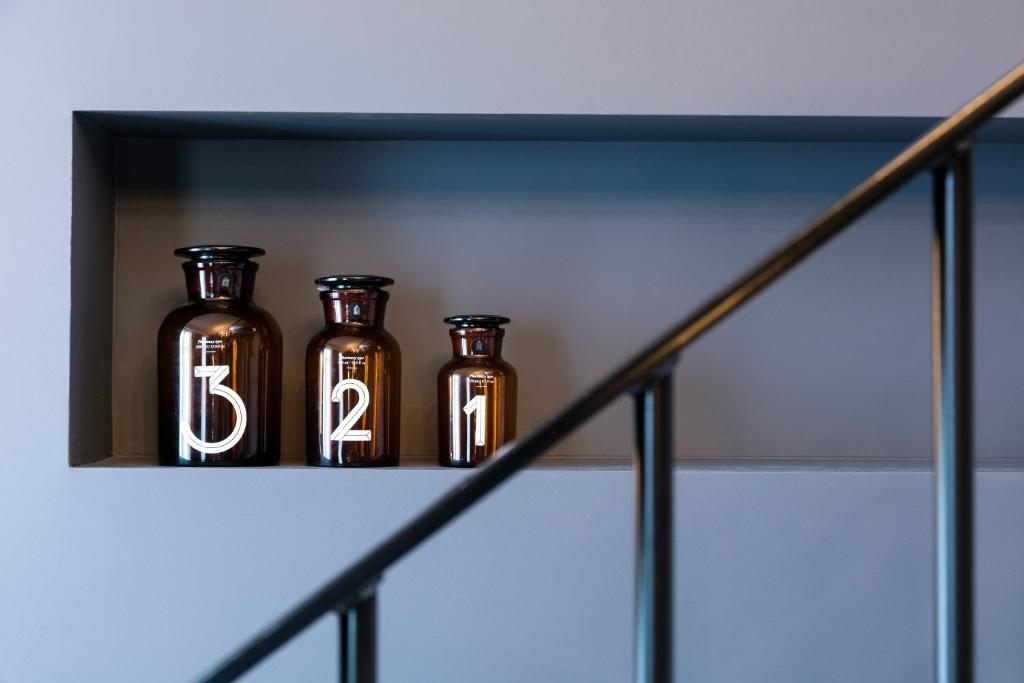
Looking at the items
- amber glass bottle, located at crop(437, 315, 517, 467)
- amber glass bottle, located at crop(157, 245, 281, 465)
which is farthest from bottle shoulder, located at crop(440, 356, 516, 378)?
amber glass bottle, located at crop(157, 245, 281, 465)

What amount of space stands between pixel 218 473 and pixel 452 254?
0.52 m

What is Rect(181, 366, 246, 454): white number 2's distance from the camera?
1.39m

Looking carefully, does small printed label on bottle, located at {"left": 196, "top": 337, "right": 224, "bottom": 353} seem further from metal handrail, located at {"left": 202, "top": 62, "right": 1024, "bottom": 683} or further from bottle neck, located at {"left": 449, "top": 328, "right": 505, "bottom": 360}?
metal handrail, located at {"left": 202, "top": 62, "right": 1024, "bottom": 683}

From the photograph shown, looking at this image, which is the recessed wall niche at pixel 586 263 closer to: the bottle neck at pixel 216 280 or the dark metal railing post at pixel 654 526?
the bottle neck at pixel 216 280

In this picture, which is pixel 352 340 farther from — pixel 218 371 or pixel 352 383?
pixel 218 371

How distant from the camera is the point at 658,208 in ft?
5.38

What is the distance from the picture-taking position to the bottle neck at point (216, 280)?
142cm

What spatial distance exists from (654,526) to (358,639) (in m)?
0.18

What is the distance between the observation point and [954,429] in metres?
0.53

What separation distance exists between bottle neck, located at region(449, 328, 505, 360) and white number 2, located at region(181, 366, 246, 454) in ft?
1.07

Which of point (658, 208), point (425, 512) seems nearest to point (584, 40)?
point (658, 208)

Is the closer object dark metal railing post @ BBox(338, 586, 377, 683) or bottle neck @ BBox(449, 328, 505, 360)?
dark metal railing post @ BBox(338, 586, 377, 683)

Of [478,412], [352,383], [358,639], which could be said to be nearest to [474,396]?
[478,412]

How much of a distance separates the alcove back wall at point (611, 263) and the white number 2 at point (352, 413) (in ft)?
0.71
